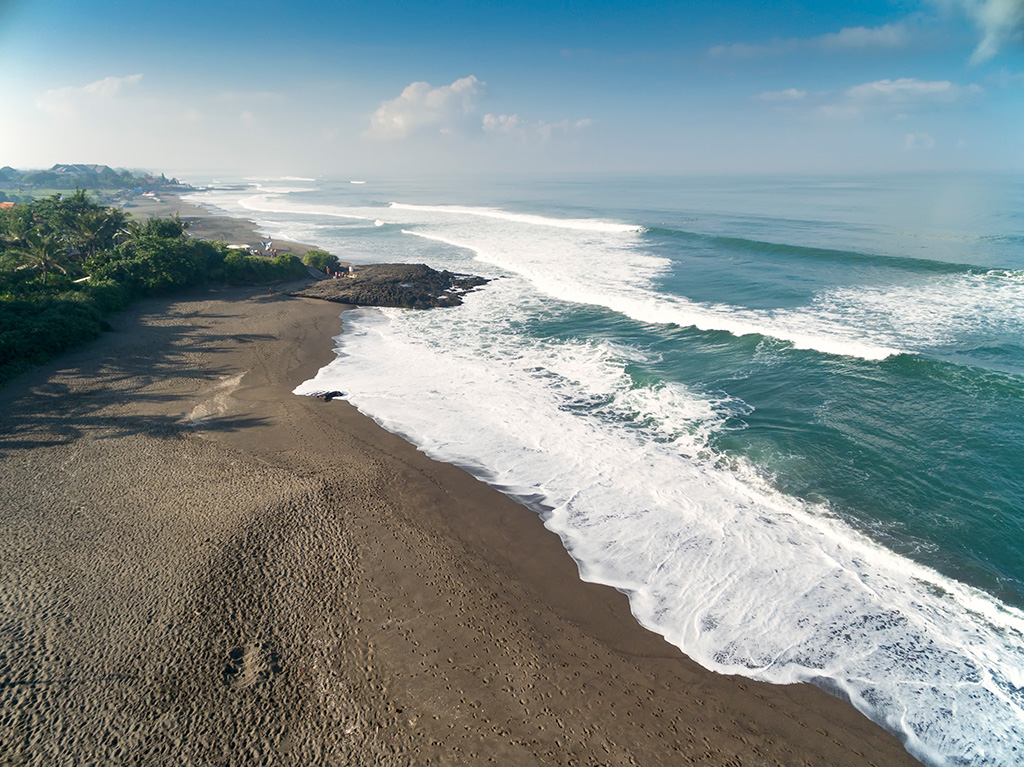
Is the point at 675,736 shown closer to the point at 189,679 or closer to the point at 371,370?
the point at 189,679

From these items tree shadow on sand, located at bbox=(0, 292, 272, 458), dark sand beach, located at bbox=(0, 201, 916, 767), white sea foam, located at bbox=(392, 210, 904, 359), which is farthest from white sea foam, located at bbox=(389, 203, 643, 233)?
dark sand beach, located at bbox=(0, 201, 916, 767)

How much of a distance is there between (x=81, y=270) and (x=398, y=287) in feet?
61.8

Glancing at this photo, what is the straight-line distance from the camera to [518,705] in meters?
8.04

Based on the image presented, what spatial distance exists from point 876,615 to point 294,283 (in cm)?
3607

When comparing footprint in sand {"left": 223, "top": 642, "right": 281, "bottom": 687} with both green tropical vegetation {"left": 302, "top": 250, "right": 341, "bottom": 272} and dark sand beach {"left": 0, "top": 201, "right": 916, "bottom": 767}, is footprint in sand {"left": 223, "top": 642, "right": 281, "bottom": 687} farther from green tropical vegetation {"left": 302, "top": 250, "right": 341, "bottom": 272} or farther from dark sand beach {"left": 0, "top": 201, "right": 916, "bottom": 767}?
green tropical vegetation {"left": 302, "top": 250, "right": 341, "bottom": 272}

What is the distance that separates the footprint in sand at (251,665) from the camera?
823 cm

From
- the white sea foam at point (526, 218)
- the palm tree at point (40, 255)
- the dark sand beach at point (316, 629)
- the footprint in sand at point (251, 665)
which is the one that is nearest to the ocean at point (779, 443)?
the dark sand beach at point (316, 629)

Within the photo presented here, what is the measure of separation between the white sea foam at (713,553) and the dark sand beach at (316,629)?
69 cm

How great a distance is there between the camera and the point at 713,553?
11.4 metres

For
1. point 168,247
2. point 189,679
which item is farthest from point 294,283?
point 189,679

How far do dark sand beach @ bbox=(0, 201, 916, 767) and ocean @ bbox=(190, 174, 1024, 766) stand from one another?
3.45 feet

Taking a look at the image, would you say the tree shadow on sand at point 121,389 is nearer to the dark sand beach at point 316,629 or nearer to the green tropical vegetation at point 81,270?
the dark sand beach at point 316,629

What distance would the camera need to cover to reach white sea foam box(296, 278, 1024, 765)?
853 centimetres

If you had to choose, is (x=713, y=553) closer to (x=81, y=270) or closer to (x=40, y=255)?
(x=40, y=255)
